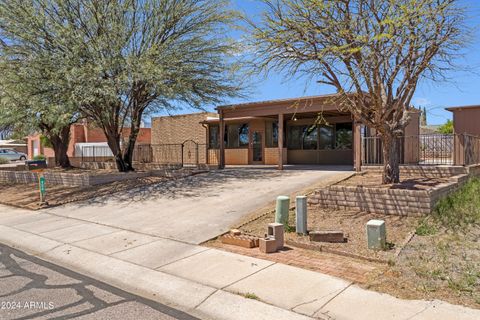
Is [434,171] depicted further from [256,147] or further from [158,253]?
[256,147]

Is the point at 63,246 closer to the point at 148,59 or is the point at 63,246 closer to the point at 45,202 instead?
the point at 45,202

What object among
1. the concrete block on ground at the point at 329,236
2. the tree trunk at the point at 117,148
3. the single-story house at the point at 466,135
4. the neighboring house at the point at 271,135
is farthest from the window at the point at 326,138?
the concrete block on ground at the point at 329,236

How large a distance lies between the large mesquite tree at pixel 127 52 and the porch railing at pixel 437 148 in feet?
19.8

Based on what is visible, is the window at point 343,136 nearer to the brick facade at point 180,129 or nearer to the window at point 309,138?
the window at point 309,138

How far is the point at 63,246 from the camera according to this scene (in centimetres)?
809

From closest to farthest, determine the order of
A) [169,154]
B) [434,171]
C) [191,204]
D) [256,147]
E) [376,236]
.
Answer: [376,236] < [434,171] < [191,204] < [256,147] < [169,154]

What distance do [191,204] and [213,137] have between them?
523 inches

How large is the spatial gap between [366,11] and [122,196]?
9.17 m

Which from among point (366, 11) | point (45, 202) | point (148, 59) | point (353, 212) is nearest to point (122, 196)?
point (45, 202)

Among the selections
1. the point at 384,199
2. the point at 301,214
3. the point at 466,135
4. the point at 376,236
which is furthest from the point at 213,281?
the point at 466,135

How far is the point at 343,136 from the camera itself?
21016mm

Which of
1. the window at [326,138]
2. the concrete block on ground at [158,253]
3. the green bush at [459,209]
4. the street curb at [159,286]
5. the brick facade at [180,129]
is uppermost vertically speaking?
the brick facade at [180,129]

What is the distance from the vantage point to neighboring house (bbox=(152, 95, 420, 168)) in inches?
771

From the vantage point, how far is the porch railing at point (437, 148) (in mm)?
12297
